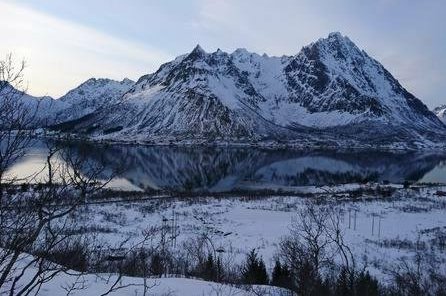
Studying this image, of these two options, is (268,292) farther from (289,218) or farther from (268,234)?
(289,218)

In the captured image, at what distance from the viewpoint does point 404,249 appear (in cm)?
3434

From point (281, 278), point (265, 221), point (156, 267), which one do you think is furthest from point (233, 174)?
point (156, 267)

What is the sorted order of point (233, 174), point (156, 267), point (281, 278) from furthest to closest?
1. point (233, 174)
2. point (281, 278)
3. point (156, 267)

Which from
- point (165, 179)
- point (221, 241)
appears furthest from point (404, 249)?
point (165, 179)

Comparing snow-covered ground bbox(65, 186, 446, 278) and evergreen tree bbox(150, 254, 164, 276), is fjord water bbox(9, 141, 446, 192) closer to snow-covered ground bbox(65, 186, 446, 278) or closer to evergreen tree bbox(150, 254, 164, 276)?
snow-covered ground bbox(65, 186, 446, 278)

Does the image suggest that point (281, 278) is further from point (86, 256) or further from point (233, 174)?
point (233, 174)

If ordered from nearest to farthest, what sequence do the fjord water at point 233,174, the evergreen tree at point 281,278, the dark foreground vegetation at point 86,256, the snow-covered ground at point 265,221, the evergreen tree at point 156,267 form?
the dark foreground vegetation at point 86,256
the evergreen tree at point 156,267
the evergreen tree at point 281,278
the snow-covered ground at point 265,221
the fjord water at point 233,174

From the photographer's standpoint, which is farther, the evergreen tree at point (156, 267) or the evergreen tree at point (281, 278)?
the evergreen tree at point (281, 278)

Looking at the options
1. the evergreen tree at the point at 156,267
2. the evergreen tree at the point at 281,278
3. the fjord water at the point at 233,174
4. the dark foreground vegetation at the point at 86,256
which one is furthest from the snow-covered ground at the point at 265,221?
the fjord water at the point at 233,174

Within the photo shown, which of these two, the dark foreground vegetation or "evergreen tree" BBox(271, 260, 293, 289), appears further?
"evergreen tree" BBox(271, 260, 293, 289)

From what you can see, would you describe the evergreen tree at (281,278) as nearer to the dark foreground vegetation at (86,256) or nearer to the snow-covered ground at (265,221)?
the dark foreground vegetation at (86,256)

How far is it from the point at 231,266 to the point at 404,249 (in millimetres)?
14068

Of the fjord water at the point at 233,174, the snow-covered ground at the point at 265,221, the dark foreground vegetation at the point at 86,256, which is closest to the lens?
the dark foreground vegetation at the point at 86,256

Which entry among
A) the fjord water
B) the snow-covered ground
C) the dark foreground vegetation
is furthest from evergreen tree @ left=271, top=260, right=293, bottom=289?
the fjord water
